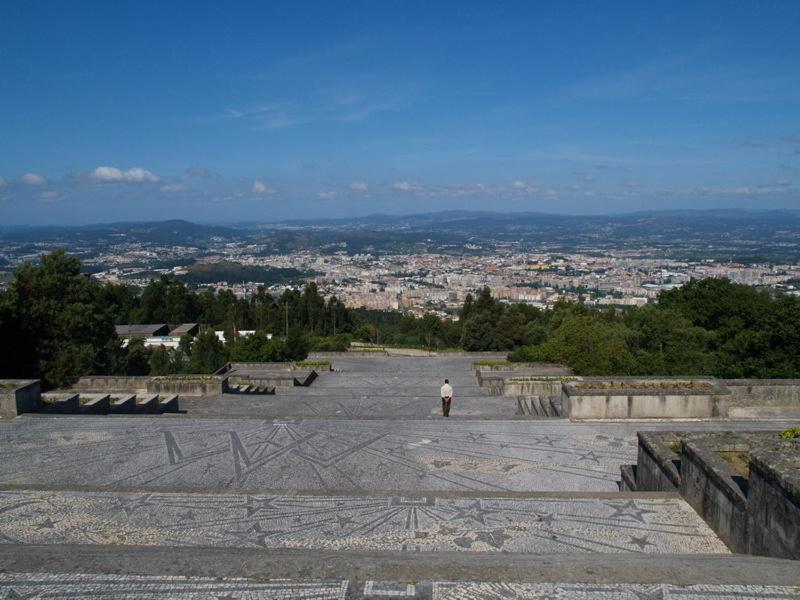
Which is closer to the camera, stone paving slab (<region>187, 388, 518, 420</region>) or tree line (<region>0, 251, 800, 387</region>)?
stone paving slab (<region>187, 388, 518, 420</region>)

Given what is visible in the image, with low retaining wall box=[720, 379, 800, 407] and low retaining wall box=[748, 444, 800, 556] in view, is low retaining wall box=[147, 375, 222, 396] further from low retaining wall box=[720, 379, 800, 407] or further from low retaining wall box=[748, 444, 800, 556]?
low retaining wall box=[748, 444, 800, 556]

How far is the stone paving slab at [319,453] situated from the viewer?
344 inches

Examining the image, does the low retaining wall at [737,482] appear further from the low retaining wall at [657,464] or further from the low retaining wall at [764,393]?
the low retaining wall at [764,393]

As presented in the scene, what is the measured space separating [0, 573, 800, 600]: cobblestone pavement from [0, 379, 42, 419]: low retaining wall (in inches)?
312

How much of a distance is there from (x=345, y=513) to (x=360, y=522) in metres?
0.31

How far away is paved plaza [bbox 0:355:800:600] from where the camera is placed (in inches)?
192

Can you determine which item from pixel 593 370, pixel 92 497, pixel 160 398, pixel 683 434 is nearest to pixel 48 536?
pixel 92 497

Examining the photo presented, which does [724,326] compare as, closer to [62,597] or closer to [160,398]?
[160,398]

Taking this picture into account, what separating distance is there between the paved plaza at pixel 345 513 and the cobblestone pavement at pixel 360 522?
0.03 metres

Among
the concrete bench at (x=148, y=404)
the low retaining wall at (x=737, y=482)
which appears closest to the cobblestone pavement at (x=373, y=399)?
the concrete bench at (x=148, y=404)

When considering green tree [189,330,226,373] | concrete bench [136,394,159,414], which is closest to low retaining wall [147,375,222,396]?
concrete bench [136,394,159,414]

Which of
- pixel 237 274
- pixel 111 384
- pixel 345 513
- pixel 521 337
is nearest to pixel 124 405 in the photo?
pixel 111 384

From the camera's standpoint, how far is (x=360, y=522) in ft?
22.5

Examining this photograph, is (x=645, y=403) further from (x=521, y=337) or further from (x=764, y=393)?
(x=521, y=337)
